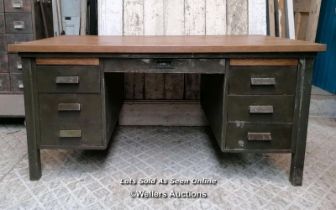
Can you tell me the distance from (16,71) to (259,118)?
5.42 ft

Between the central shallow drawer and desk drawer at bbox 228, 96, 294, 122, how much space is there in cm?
17

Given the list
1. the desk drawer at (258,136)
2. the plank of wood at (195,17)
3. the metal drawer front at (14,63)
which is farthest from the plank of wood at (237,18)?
the metal drawer front at (14,63)

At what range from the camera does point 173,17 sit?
2080 mm

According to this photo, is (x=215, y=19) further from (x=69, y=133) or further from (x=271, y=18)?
(x=69, y=133)

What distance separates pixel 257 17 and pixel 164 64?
1049mm

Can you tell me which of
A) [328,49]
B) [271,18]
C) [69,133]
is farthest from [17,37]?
[328,49]

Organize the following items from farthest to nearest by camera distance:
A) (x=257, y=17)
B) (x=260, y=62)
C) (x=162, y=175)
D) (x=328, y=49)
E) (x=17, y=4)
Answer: (x=328, y=49) → (x=257, y=17) → (x=17, y=4) → (x=162, y=175) → (x=260, y=62)

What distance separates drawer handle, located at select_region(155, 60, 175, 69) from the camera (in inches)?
53.5

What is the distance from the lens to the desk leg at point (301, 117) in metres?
Answer: 1.36

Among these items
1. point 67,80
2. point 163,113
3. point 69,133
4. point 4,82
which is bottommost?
point 163,113

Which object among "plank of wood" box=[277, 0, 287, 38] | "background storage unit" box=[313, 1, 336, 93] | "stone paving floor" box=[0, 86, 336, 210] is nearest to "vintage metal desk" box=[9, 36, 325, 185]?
"stone paving floor" box=[0, 86, 336, 210]

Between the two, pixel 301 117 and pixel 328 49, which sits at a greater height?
pixel 328 49

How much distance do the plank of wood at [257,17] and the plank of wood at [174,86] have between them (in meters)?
0.60

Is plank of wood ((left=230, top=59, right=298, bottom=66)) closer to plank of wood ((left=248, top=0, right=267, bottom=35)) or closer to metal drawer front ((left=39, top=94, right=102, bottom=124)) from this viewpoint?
metal drawer front ((left=39, top=94, right=102, bottom=124))
